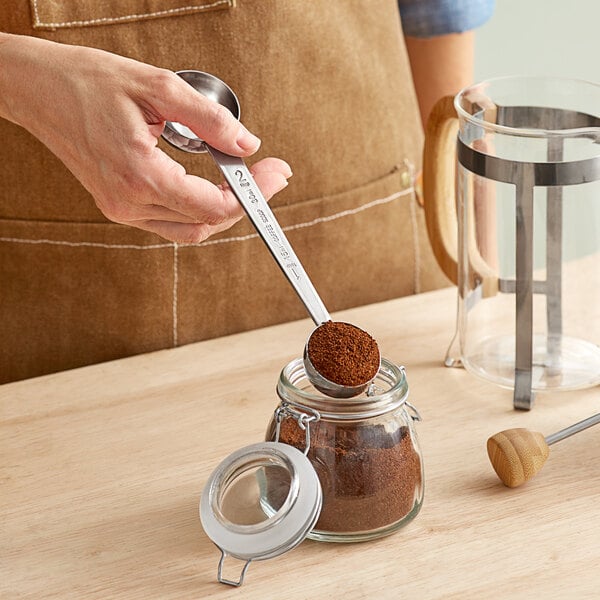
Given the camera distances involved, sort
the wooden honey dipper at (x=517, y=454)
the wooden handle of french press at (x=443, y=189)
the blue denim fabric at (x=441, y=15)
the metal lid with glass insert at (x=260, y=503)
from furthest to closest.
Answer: the blue denim fabric at (x=441, y=15) < the wooden handle of french press at (x=443, y=189) < the wooden honey dipper at (x=517, y=454) < the metal lid with glass insert at (x=260, y=503)

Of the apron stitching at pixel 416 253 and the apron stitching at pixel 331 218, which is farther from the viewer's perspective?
the apron stitching at pixel 416 253

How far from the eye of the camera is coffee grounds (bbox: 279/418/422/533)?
→ 0.64 m

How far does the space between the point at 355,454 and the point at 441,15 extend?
0.72 m

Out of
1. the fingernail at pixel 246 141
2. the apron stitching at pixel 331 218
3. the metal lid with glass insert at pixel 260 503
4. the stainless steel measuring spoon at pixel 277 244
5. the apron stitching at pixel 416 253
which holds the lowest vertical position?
the apron stitching at pixel 416 253

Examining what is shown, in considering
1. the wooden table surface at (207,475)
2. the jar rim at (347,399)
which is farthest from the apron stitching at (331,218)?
the jar rim at (347,399)

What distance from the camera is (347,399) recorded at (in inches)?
25.8

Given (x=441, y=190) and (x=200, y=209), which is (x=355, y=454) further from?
(x=441, y=190)

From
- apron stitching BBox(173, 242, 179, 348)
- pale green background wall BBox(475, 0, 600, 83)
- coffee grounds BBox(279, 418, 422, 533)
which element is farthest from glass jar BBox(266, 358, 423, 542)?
pale green background wall BBox(475, 0, 600, 83)

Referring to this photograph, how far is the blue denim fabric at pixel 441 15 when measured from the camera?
1.19 meters

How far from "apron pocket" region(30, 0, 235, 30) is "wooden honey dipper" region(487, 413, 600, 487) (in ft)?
1.74

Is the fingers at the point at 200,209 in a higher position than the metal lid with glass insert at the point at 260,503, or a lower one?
higher

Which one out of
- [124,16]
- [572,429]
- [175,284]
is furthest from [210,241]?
[572,429]

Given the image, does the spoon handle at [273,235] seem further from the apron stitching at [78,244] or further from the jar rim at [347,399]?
the apron stitching at [78,244]

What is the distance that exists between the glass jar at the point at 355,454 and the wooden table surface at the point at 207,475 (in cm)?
2
